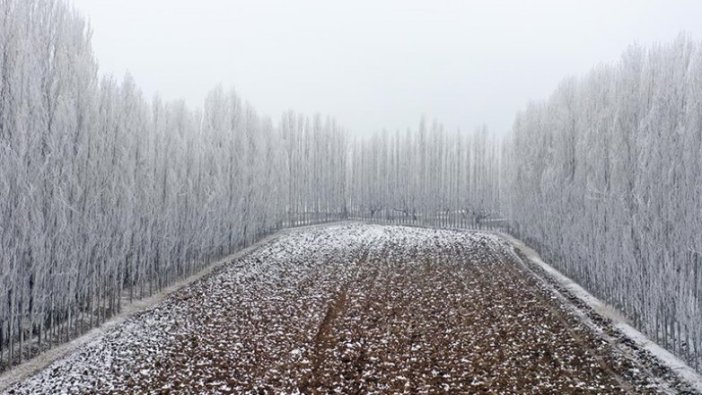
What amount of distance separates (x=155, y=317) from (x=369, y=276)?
6511 mm

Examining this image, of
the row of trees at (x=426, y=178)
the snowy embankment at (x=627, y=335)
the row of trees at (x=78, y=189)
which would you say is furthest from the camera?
the row of trees at (x=426, y=178)

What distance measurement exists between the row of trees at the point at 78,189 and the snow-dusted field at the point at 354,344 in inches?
44.6

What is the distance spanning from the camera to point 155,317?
1009cm

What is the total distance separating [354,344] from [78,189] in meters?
6.01

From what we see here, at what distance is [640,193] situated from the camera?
9.34 m

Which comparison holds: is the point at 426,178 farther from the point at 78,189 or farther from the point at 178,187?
the point at 78,189

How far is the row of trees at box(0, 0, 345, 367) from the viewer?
7934mm

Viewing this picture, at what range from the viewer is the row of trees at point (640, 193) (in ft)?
25.6

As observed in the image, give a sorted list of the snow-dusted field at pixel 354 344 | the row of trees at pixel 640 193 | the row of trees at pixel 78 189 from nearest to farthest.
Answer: the snow-dusted field at pixel 354 344 < the row of trees at pixel 640 193 < the row of trees at pixel 78 189

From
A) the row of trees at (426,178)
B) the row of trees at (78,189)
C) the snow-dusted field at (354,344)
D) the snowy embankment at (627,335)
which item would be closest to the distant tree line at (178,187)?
the row of trees at (78,189)

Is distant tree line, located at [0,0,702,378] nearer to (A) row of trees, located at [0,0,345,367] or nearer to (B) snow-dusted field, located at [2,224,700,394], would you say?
(A) row of trees, located at [0,0,345,367]

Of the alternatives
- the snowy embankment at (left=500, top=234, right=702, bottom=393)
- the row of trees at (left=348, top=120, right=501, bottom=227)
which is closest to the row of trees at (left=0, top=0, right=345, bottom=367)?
the snowy embankment at (left=500, top=234, right=702, bottom=393)

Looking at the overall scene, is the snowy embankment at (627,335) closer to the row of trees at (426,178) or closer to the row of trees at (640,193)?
the row of trees at (640,193)

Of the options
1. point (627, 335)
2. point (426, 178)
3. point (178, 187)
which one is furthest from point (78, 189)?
point (426, 178)
